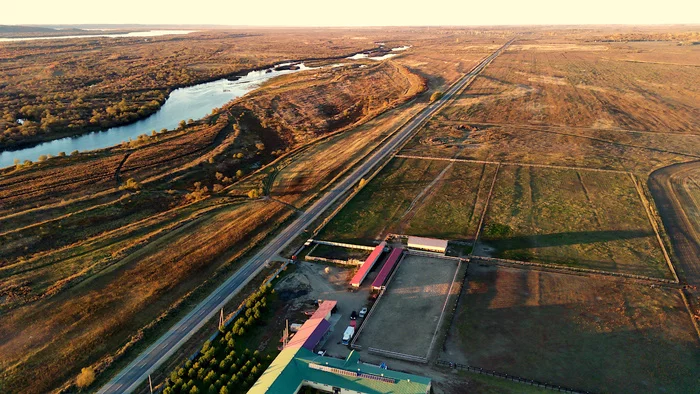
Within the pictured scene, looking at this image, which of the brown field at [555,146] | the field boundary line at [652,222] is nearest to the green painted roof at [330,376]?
the field boundary line at [652,222]

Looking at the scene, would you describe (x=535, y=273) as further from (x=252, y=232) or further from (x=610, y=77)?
(x=610, y=77)

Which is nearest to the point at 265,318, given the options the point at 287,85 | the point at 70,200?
the point at 70,200

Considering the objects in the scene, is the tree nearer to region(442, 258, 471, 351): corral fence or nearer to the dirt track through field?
region(442, 258, 471, 351): corral fence

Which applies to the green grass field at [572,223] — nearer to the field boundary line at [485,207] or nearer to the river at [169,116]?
the field boundary line at [485,207]

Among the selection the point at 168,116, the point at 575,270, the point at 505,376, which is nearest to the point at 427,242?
the point at 575,270

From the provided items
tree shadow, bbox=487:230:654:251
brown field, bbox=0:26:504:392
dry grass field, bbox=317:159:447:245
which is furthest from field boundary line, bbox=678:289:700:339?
brown field, bbox=0:26:504:392

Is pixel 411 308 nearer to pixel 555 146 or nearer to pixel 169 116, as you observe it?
pixel 555 146
